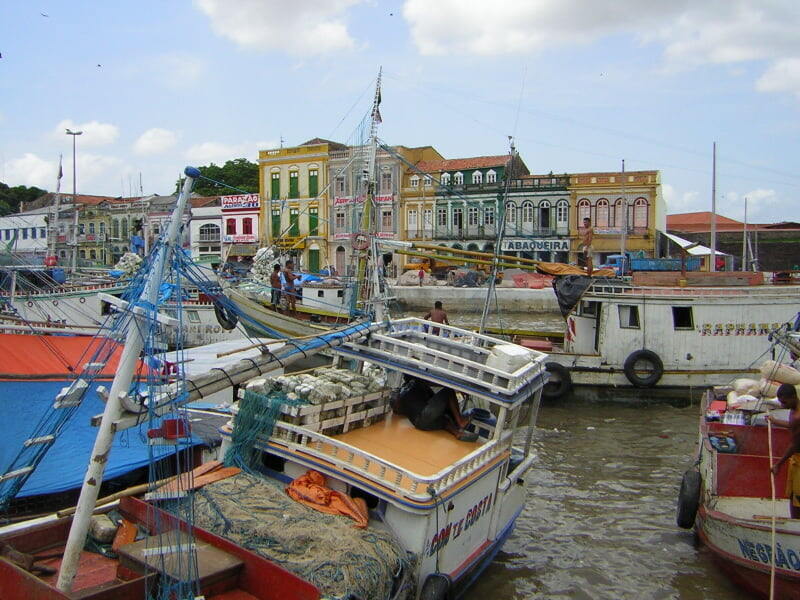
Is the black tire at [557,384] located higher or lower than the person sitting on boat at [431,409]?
lower

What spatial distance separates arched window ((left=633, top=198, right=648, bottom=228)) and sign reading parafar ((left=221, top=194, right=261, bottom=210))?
2850 cm

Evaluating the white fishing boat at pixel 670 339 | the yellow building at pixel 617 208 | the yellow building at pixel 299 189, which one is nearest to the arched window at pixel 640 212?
the yellow building at pixel 617 208

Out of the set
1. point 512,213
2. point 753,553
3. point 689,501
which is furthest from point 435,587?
point 512,213

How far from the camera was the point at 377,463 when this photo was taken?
6.85 metres

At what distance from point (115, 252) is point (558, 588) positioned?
206 ft

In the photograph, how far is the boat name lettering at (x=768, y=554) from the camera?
24.8 feet

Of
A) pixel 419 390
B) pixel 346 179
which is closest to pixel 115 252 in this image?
pixel 346 179

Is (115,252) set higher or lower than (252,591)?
higher

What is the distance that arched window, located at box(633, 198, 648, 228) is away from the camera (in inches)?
1794

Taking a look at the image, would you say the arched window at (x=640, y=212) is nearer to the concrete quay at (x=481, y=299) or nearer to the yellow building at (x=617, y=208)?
the yellow building at (x=617, y=208)

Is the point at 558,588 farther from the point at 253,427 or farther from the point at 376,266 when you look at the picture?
the point at 376,266

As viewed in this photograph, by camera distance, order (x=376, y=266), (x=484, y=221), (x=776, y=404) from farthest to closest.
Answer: (x=484, y=221), (x=376, y=266), (x=776, y=404)

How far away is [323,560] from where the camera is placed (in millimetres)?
5816

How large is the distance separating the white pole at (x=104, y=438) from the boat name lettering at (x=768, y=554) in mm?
7006
